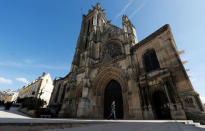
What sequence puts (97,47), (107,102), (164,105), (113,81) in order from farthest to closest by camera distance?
(97,47)
(113,81)
(107,102)
(164,105)

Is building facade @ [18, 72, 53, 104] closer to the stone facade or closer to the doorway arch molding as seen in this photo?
the stone facade

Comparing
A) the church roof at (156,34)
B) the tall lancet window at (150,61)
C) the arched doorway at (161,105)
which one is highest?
the church roof at (156,34)

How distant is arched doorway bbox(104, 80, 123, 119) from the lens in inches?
424

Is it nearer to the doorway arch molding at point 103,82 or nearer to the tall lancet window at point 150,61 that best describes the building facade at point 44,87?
the doorway arch molding at point 103,82

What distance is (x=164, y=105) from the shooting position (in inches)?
310

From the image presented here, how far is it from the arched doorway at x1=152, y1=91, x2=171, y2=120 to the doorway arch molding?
288 cm

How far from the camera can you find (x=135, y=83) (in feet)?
31.7

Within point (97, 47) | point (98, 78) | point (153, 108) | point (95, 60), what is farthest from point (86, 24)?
point (153, 108)

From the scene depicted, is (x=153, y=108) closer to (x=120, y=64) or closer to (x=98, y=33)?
(x=120, y=64)

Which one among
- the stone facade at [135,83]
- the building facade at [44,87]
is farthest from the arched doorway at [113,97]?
the building facade at [44,87]

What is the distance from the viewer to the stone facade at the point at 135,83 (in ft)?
23.6

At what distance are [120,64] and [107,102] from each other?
524 cm

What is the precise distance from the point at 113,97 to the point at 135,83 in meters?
3.71

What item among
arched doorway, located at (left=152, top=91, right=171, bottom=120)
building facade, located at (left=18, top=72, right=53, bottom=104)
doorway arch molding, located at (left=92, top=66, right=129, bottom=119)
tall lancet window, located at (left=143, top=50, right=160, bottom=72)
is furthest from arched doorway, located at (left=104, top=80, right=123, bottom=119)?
building facade, located at (left=18, top=72, right=53, bottom=104)
